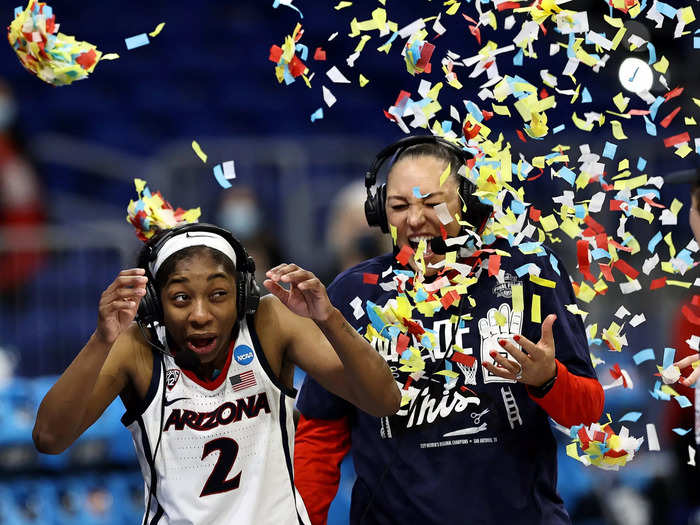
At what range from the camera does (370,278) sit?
3.34 meters

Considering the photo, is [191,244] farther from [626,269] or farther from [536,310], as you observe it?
[626,269]

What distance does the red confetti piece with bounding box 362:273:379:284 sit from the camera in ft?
10.9

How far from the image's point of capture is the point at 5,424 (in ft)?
17.9

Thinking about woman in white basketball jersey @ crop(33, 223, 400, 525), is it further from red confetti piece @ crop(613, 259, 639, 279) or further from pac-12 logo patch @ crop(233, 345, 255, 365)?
red confetti piece @ crop(613, 259, 639, 279)

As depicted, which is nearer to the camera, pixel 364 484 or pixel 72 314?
pixel 364 484

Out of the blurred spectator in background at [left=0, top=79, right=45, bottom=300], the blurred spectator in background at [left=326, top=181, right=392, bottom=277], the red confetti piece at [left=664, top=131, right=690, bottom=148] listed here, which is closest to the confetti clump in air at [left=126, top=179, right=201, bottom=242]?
the red confetti piece at [left=664, top=131, right=690, bottom=148]

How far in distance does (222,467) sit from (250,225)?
317cm

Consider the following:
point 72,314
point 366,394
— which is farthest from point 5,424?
point 366,394

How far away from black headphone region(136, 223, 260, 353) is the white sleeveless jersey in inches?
3.5

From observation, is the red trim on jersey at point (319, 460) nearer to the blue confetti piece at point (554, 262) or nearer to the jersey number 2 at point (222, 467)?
the jersey number 2 at point (222, 467)

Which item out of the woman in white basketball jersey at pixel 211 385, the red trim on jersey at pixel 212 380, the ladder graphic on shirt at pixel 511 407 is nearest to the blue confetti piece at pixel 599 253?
the ladder graphic on shirt at pixel 511 407

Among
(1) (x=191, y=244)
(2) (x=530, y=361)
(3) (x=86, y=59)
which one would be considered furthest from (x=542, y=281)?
(3) (x=86, y=59)

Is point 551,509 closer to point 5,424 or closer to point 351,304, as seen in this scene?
point 351,304

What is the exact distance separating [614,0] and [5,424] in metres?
3.71
